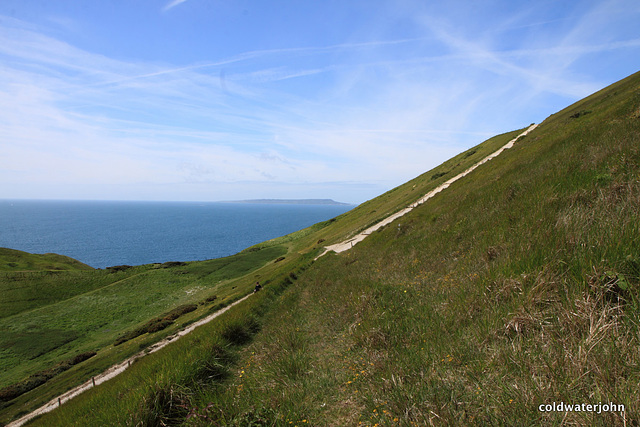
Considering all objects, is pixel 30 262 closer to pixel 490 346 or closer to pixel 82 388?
pixel 82 388

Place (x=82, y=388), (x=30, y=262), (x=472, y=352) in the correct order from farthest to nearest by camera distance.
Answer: (x=30, y=262) → (x=82, y=388) → (x=472, y=352)

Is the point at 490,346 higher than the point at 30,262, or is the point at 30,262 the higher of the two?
the point at 490,346

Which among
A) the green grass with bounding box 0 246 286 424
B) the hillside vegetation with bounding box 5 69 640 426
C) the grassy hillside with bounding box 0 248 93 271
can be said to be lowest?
the green grass with bounding box 0 246 286 424

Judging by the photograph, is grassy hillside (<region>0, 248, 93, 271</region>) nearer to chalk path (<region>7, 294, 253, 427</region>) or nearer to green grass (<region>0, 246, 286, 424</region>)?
green grass (<region>0, 246, 286, 424</region>)

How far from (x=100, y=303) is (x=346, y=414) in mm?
70961

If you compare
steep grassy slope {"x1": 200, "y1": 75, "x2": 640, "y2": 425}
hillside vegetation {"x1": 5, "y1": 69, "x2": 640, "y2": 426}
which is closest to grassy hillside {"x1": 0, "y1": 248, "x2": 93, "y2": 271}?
hillside vegetation {"x1": 5, "y1": 69, "x2": 640, "y2": 426}

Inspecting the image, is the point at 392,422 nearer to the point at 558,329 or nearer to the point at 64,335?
the point at 558,329

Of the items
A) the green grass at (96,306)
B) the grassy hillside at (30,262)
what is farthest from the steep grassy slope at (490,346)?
the grassy hillside at (30,262)

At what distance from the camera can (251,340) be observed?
12.8m

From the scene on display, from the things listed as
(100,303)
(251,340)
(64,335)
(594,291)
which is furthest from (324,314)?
(100,303)

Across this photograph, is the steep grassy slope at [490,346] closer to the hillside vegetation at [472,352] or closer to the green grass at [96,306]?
the hillside vegetation at [472,352]

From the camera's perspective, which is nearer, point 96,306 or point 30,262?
point 96,306

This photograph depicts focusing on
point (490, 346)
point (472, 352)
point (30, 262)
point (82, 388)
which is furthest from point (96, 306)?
point (490, 346)

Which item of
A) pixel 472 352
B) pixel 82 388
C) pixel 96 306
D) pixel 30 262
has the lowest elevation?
pixel 96 306
